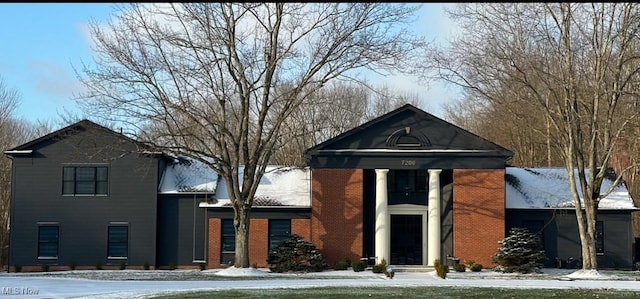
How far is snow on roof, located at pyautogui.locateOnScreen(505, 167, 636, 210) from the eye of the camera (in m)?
40.2

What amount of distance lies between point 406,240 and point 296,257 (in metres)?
6.21

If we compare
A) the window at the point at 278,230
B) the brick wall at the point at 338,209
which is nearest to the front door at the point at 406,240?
the brick wall at the point at 338,209

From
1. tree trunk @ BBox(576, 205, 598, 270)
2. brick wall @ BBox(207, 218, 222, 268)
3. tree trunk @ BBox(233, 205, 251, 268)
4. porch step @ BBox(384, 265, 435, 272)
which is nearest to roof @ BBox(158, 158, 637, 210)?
brick wall @ BBox(207, 218, 222, 268)

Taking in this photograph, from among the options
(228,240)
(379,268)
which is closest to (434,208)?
(379,268)

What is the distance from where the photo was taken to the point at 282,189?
41.7 metres

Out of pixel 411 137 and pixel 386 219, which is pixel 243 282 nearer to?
pixel 386 219

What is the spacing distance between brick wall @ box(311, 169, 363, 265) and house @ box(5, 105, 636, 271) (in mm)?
48

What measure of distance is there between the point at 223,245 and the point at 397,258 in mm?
8615

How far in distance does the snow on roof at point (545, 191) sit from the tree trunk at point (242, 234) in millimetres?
13172

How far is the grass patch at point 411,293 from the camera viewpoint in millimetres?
23000

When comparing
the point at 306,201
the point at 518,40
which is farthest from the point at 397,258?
the point at 518,40

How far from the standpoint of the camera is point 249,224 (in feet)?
127

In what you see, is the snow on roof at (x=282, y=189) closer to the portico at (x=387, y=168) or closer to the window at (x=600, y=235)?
the portico at (x=387, y=168)

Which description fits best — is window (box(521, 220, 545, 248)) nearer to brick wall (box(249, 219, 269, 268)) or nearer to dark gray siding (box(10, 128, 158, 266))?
brick wall (box(249, 219, 269, 268))
